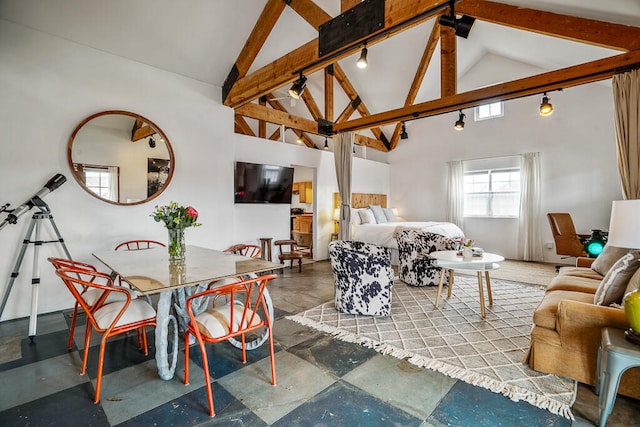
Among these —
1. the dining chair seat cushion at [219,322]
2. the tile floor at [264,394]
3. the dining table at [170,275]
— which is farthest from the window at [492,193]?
the dining chair seat cushion at [219,322]

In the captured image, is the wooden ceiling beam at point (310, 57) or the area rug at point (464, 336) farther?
the wooden ceiling beam at point (310, 57)

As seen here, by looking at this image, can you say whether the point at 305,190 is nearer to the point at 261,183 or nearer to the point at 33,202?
the point at 261,183

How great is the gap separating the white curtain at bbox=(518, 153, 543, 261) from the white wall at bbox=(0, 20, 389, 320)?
627 cm

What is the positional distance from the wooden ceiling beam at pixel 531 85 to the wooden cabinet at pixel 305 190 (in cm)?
419

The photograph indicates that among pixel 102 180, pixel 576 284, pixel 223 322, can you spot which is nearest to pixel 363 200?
pixel 576 284

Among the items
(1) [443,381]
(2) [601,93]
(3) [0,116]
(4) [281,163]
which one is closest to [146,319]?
(1) [443,381]

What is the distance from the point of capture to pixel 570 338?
6.63 ft

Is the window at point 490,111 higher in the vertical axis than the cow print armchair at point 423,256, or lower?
higher

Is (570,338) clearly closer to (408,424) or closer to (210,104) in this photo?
(408,424)

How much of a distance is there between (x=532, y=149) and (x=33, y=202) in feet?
28.1

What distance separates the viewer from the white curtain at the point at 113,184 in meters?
3.67

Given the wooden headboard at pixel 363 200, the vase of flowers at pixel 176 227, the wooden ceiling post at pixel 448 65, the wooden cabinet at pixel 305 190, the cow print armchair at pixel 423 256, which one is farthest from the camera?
the wooden cabinet at pixel 305 190

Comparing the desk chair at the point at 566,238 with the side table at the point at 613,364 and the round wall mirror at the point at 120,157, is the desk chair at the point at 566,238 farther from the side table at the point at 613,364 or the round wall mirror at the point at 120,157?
the round wall mirror at the point at 120,157

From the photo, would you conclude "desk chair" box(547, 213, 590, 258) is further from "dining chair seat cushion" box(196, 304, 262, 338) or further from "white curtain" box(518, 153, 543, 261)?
"dining chair seat cushion" box(196, 304, 262, 338)
